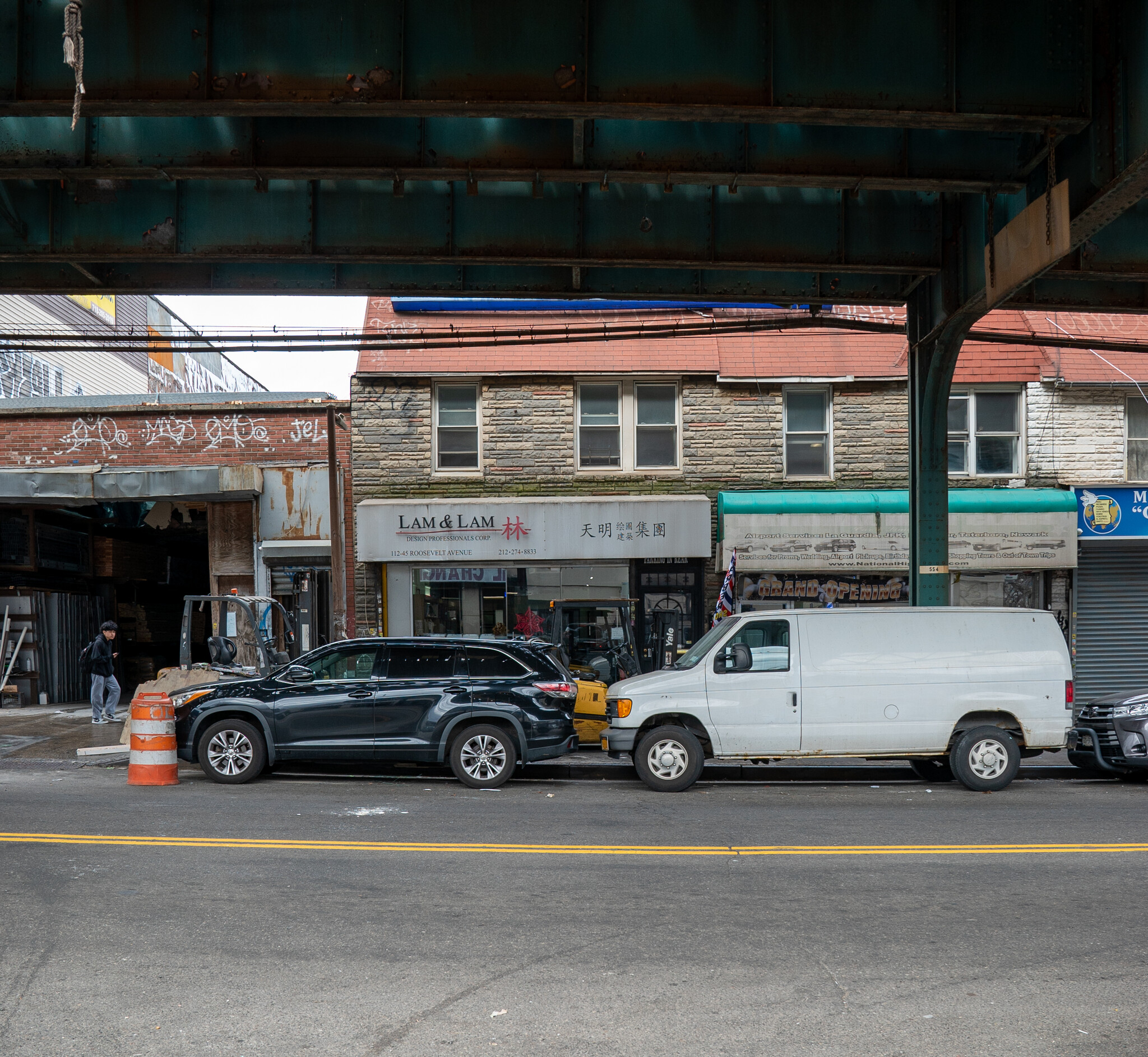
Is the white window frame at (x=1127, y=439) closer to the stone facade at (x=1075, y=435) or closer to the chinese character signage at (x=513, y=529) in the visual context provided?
the stone facade at (x=1075, y=435)

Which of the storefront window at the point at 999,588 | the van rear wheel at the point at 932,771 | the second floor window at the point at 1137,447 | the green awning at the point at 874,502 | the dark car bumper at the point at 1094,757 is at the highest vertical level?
the second floor window at the point at 1137,447

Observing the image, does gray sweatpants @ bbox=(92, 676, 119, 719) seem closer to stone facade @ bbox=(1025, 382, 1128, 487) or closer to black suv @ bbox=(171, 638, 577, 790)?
black suv @ bbox=(171, 638, 577, 790)

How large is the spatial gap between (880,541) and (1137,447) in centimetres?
541

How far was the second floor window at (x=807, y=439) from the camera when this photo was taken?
797 inches

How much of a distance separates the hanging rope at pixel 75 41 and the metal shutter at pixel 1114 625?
18.1 metres

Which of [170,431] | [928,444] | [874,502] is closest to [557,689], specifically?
[928,444]

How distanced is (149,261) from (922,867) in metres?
10.5

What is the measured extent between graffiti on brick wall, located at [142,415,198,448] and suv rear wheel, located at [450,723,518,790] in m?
11.0

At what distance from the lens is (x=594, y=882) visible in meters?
7.49

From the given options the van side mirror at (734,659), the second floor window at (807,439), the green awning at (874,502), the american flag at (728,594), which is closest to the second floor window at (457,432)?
the green awning at (874,502)

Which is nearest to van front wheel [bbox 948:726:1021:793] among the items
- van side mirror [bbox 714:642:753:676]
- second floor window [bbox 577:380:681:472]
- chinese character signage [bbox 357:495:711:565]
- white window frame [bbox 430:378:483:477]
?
van side mirror [bbox 714:642:753:676]

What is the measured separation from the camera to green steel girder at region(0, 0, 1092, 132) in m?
9.41

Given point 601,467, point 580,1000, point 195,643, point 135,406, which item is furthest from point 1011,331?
point 195,643

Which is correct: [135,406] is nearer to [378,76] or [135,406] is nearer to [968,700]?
[378,76]
